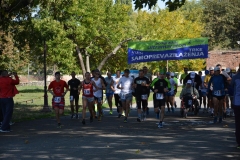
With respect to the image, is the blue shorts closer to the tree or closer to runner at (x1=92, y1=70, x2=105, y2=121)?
runner at (x1=92, y1=70, x2=105, y2=121)

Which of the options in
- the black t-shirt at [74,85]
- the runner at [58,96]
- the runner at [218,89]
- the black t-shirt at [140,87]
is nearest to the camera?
the runner at [58,96]

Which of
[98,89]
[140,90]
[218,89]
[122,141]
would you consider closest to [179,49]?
[140,90]

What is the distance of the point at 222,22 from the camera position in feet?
253

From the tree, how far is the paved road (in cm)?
5798

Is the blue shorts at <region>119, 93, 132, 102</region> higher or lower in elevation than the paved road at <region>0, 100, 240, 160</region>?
higher

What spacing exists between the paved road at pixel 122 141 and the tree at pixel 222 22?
190 feet

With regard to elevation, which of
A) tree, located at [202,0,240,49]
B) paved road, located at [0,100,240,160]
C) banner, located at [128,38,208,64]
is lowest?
paved road, located at [0,100,240,160]

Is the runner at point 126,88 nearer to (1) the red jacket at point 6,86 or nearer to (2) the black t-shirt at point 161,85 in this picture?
Result: (2) the black t-shirt at point 161,85

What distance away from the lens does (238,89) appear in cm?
1209

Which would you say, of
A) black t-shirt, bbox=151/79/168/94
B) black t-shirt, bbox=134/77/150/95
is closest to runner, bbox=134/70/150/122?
black t-shirt, bbox=134/77/150/95

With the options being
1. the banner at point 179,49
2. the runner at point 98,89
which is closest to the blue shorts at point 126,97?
the runner at point 98,89

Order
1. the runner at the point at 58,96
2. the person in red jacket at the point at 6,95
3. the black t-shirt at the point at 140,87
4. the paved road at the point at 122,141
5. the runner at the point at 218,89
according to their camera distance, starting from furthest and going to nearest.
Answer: the black t-shirt at the point at 140,87
the runner at the point at 218,89
the runner at the point at 58,96
the person in red jacket at the point at 6,95
the paved road at the point at 122,141

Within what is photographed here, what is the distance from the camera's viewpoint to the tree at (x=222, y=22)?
7500 cm

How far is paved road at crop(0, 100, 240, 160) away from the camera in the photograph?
36.4 ft
